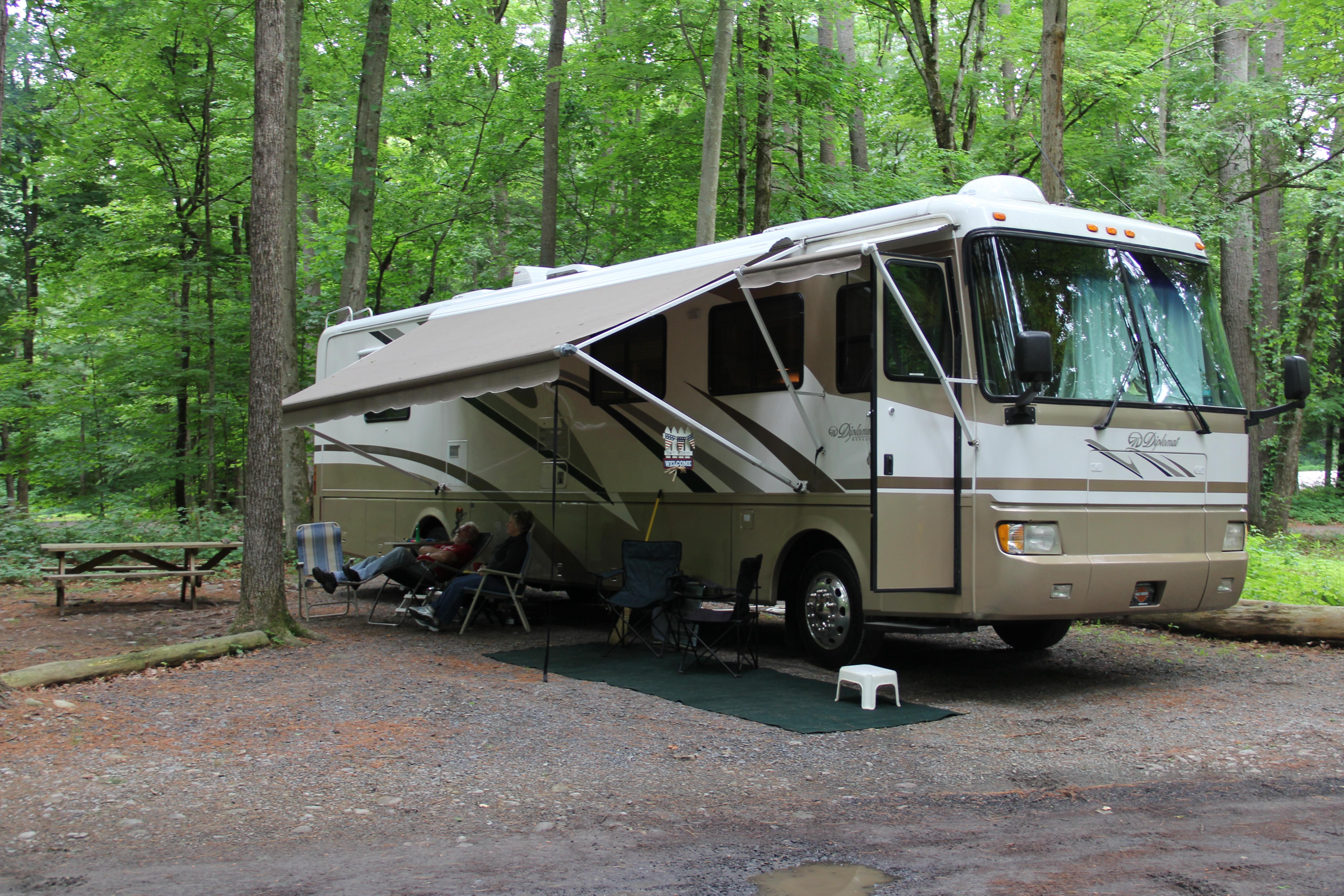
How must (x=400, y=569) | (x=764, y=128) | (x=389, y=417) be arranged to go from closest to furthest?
(x=400, y=569) → (x=389, y=417) → (x=764, y=128)

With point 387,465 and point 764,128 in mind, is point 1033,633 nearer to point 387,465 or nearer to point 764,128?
point 387,465

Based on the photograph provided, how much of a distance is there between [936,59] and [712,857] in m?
13.2

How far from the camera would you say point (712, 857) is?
391 cm

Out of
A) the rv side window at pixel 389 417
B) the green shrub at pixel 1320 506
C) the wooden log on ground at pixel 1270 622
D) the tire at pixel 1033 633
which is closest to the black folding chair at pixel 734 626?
the tire at pixel 1033 633

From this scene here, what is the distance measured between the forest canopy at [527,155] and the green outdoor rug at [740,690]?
5.58 m

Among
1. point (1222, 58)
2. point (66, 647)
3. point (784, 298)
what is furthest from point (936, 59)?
point (66, 647)

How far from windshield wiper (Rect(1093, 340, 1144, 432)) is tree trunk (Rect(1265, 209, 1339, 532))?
1268 cm

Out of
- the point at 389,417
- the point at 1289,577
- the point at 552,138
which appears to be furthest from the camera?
the point at 552,138

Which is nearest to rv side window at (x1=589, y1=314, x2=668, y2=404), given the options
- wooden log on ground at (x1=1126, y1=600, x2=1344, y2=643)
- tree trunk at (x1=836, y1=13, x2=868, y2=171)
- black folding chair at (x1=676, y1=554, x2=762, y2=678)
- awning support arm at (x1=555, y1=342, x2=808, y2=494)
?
awning support arm at (x1=555, y1=342, x2=808, y2=494)

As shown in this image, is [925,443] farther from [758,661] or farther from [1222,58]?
[1222,58]

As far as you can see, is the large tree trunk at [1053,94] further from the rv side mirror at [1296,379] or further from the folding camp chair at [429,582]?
the folding camp chair at [429,582]

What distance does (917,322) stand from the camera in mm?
6637

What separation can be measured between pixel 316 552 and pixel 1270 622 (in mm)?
8000

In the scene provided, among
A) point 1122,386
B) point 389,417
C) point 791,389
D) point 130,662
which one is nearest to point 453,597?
point 130,662
